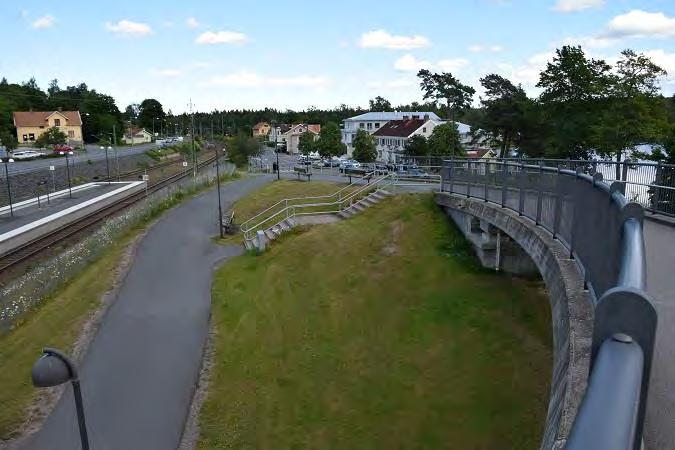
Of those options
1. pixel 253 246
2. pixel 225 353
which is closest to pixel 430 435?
pixel 225 353

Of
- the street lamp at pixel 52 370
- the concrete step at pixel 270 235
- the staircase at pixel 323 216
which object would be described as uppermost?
the street lamp at pixel 52 370

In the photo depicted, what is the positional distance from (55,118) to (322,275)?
8968 centimetres

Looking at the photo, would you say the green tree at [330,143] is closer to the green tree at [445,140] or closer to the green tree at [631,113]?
the green tree at [445,140]

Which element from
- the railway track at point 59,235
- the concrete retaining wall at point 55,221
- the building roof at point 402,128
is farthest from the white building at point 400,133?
the railway track at point 59,235

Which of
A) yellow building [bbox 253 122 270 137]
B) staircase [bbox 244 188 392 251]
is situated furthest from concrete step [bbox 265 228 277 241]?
yellow building [bbox 253 122 270 137]

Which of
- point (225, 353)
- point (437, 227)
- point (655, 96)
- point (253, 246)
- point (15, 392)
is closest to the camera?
point (15, 392)

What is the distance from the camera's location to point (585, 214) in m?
6.63

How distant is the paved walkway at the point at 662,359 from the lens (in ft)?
11.9

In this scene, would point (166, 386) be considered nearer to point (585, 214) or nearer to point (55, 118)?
point (585, 214)

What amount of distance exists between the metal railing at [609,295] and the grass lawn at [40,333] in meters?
11.9

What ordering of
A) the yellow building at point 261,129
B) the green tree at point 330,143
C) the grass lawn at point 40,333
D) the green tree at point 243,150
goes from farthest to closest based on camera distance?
the yellow building at point 261,129
the green tree at point 243,150
the green tree at point 330,143
the grass lawn at point 40,333

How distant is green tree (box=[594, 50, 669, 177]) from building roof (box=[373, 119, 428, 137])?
41.5 meters

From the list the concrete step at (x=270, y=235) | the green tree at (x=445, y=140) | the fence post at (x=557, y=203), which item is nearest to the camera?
the fence post at (x=557, y=203)

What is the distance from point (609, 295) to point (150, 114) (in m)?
160
